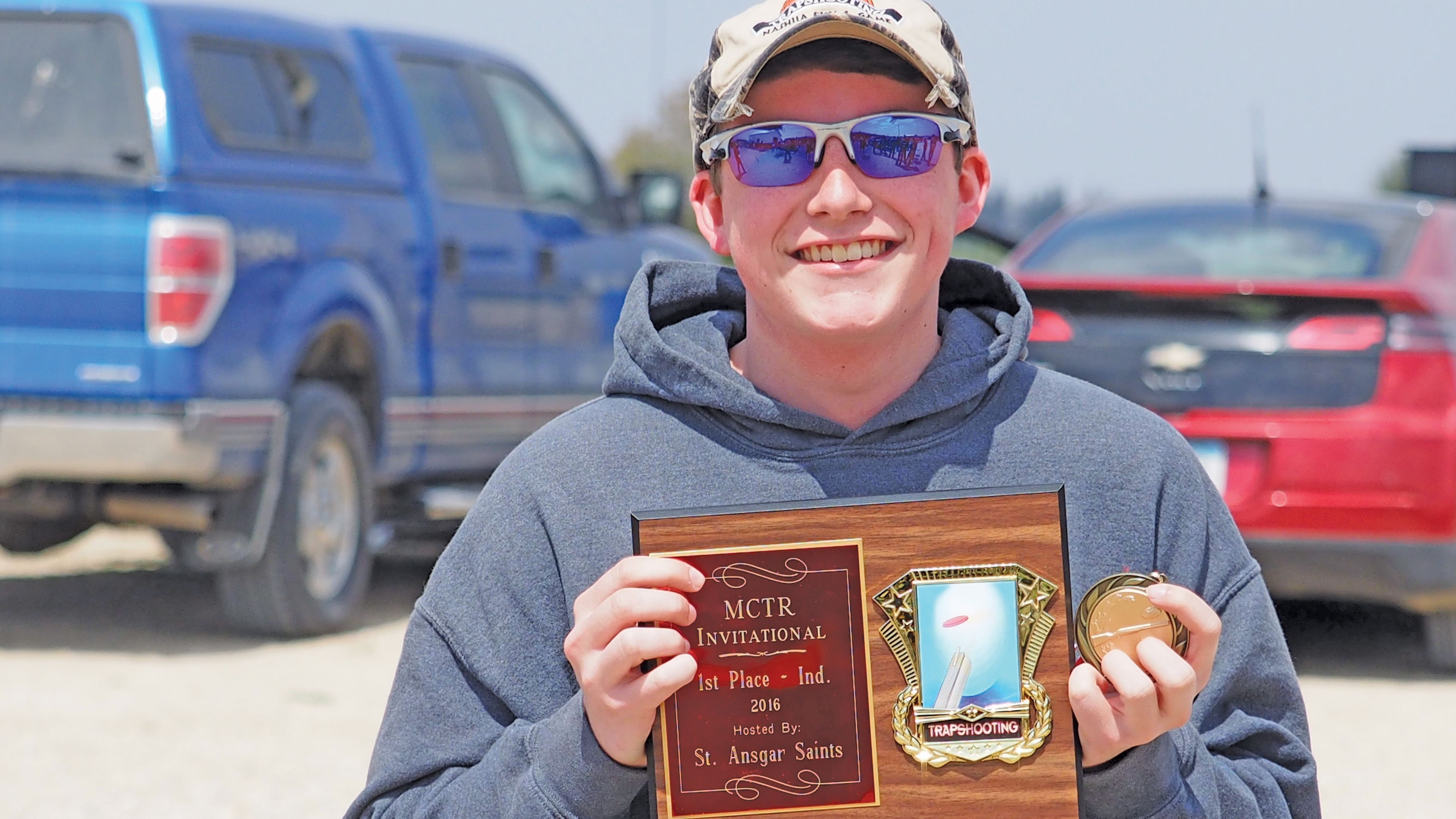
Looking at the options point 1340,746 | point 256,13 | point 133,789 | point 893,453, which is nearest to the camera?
point 893,453

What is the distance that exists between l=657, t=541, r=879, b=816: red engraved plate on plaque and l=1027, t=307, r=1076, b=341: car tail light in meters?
4.60

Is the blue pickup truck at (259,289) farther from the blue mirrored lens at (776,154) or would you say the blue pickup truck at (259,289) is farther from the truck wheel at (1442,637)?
the blue mirrored lens at (776,154)

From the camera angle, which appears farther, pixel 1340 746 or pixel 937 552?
pixel 1340 746

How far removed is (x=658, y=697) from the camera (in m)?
1.99

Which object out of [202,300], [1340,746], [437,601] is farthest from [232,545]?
[437,601]

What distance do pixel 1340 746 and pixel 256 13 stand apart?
189 inches

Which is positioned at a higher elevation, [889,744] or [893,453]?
[893,453]

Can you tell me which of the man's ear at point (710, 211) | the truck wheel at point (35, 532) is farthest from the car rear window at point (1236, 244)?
the man's ear at point (710, 211)

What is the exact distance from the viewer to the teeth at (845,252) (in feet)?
7.63

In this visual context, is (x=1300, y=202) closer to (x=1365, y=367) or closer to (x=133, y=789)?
(x=1365, y=367)

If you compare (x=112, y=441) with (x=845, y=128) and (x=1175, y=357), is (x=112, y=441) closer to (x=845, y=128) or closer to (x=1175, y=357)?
(x=1175, y=357)

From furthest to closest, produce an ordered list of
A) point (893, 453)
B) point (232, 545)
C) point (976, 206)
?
point (232, 545)
point (976, 206)
point (893, 453)

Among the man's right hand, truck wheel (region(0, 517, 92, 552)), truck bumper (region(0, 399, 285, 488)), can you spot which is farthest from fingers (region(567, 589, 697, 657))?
truck wheel (region(0, 517, 92, 552))

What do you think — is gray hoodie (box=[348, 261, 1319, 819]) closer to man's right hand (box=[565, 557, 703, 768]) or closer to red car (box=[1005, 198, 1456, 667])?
man's right hand (box=[565, 557, 703, 768])
